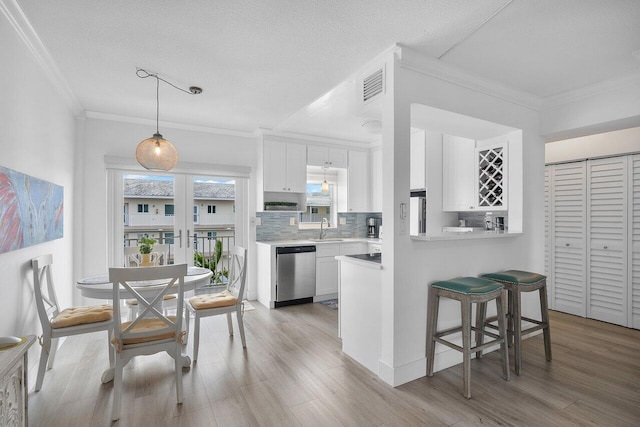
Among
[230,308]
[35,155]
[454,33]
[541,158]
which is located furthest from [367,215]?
[35,155]

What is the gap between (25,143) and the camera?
7.44 ft

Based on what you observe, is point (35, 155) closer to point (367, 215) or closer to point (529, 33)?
point (529, 33)

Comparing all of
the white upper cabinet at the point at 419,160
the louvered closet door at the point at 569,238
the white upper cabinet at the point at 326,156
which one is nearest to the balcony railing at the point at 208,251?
the white upper cabinet at the point at 326,156

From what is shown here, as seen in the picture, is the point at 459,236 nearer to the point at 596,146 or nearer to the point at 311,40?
the point at 311,40

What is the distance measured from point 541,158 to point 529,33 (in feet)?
5.34

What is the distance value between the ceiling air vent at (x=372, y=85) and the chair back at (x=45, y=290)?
2.77m

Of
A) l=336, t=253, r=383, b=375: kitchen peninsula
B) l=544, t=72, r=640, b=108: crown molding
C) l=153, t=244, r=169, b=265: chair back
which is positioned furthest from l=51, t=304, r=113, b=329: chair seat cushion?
l=544, t=72, r=640, b=108: crown molding

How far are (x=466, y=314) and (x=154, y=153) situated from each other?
2.80 metres

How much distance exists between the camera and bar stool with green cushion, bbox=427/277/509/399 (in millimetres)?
2229

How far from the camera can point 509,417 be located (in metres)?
1.99

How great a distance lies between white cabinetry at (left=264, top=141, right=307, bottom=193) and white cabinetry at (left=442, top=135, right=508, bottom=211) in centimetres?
200

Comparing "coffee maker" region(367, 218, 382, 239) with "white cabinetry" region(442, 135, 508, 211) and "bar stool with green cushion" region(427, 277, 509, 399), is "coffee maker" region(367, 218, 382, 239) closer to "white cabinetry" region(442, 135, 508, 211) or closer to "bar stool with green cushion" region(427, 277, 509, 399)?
A: "white cabinetry" region(442, 135, 508, 211)

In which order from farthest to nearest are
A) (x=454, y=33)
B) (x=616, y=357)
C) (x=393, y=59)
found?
(x=616, y=357), (x=393, y=59), (x=454, y=33)

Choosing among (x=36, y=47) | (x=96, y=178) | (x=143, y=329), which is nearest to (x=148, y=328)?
(x=143, y=329)
